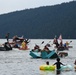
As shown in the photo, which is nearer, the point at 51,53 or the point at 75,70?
the point at 75,70

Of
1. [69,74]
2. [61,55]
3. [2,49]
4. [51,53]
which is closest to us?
[69,74]

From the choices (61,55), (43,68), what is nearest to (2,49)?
(61,55)

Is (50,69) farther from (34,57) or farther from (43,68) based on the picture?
(34,57)

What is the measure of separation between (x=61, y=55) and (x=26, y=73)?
70.7 ft

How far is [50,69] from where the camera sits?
37.5 m

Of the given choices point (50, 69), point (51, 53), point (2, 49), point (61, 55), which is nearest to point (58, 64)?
point (50, 69)

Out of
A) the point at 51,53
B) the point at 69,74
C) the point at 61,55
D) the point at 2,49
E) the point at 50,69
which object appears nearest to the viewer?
the point at 69,74

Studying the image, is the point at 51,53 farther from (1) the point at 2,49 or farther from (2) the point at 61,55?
(1) the point at 2,49

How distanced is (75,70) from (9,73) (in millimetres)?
5961

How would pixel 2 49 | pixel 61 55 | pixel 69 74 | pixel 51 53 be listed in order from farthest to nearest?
pixel 2 49 < pixel 61 55 < pixel 51 53 < pixel 69 74

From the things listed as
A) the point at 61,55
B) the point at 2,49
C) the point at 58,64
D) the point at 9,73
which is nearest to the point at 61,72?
the point at 58,64

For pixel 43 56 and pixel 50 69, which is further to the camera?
pixel 43 56

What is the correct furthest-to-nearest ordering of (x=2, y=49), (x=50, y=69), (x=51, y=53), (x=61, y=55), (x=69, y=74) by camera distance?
(x=2, y=49), (x=61, y=55), (x=51, y=53), (x=50, y=69), (x=69, y=74)

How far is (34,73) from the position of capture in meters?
35.8
